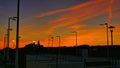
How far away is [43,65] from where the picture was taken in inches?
1085

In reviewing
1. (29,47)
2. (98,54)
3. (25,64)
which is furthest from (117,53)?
(25,64)

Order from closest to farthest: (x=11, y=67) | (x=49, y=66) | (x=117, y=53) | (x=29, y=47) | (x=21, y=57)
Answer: (x=49, y=66) < (x=21, y=57) < (x=11, y=67) < (x=29, y=47) < (x=117, y=53)

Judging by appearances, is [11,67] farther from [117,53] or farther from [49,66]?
[117,53]

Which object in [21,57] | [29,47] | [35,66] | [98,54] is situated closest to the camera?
[35,66]

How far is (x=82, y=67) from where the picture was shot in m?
28.2

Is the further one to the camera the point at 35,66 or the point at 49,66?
the point at 35,66

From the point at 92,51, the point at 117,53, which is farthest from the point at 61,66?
the point at 92,51

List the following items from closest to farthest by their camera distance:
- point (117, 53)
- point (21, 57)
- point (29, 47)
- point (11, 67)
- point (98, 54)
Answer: point (21, 57), point (11, 67), point (29, 47), point (117, 53), point (98, 54)

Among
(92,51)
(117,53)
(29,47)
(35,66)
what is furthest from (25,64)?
(92,51)

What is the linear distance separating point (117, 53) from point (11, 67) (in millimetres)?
66304

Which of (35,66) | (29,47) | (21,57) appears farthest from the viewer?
(29,47)

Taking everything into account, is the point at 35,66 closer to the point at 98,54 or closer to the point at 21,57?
the point at 21,57

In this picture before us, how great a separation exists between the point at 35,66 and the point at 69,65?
12.3 feet

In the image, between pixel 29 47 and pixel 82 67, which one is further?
pixel 29 47
